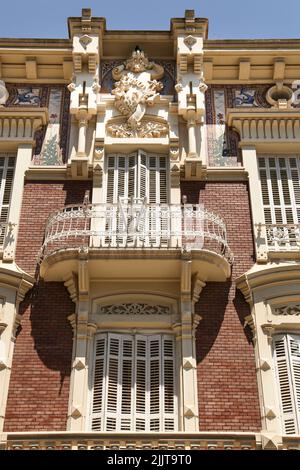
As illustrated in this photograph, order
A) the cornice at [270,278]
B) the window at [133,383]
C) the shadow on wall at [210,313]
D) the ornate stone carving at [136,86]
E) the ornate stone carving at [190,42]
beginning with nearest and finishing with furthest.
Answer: the window at [133,383]
the shadow on wall at [210,313]
the cornice at [270,278]
the ornate stone carving at [136,86]
the ornate stone carving at [190,42]

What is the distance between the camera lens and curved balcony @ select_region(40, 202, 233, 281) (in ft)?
46.2

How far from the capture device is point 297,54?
1838 cm

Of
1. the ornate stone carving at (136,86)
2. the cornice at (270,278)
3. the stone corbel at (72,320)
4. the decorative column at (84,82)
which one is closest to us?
the stone corbel at (72,320)

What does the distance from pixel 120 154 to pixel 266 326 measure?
563 centimetres

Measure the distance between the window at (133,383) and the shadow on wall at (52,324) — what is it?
61cm

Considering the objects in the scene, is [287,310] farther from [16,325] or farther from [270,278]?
[16,325]

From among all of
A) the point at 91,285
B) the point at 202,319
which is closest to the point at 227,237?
the point at 202,319

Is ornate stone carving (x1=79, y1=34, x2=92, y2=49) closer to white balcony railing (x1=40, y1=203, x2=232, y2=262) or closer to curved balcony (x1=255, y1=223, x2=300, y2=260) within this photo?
white balcony railing (x1=40, y1=203, x2=232, y2=262)

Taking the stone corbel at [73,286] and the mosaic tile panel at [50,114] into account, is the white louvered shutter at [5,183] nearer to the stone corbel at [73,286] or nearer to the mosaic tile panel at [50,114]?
the mosaic tile panel at [50,114]

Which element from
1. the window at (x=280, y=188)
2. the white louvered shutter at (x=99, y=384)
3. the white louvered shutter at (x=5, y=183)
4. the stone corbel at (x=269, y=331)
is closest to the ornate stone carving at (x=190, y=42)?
the window at (x=280, y=188)

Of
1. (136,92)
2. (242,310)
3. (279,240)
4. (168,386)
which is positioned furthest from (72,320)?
(136,92)

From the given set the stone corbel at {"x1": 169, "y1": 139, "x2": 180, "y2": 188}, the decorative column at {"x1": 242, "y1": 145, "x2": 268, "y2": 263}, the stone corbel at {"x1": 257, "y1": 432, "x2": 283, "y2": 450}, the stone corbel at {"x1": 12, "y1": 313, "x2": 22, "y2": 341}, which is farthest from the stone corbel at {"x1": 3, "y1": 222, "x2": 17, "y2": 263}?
the stone corbel at {"x1": 257, "y1": 432, "x2": 283, "y2": 450}

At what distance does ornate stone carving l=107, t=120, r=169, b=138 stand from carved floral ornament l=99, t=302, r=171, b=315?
15.3 ft

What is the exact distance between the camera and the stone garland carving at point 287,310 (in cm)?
1427
